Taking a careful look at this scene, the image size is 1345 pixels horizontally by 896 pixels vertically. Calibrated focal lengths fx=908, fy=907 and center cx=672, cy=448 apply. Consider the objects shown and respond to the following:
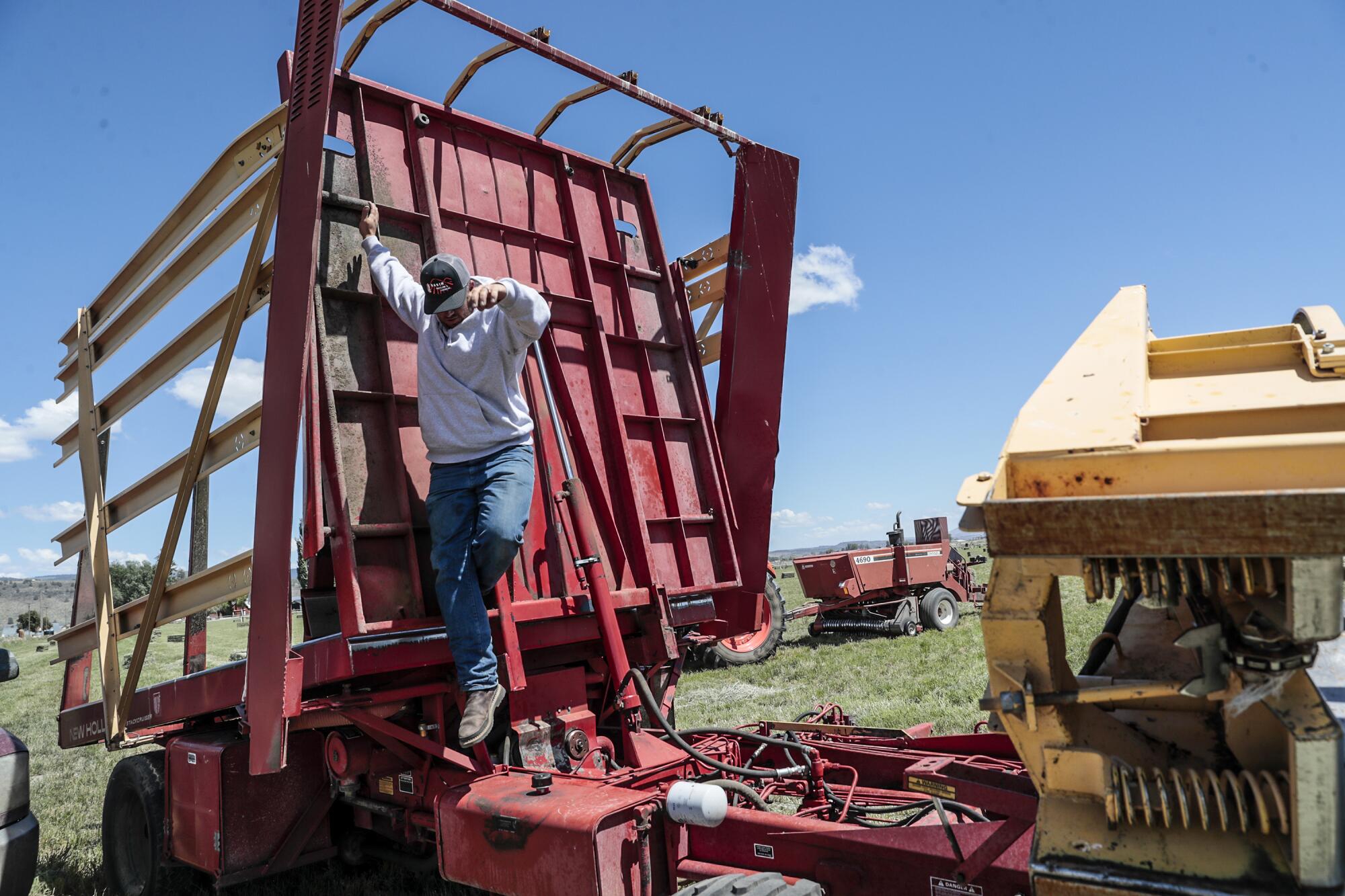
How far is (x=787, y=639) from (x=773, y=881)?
1277 cm

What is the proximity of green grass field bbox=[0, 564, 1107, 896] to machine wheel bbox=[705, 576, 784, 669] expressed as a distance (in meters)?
0.21

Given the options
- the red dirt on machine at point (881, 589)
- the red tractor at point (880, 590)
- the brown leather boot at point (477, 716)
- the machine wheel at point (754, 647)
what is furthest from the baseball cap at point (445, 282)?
the red dirt on machine at point (881, 589)

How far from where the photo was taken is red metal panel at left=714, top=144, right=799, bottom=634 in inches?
199

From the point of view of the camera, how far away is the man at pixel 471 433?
132 inches

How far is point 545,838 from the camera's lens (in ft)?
9.41

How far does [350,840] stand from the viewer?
4566 mm

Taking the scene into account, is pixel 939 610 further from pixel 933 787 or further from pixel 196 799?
pixel 196 799

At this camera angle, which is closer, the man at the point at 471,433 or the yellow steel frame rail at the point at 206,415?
the man at the point at 471,433

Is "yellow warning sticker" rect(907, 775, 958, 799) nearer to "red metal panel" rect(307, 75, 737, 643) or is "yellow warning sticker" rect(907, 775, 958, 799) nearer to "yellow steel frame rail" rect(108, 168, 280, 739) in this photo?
"red metal panel" rect(307, 75, 737, 643)

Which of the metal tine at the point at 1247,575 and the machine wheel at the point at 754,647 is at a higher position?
the metal tine at the point at 1247,575

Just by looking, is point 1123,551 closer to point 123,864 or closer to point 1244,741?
point 1244,741

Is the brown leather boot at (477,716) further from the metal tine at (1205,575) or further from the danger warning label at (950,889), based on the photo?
the metal tine at (1205,575)

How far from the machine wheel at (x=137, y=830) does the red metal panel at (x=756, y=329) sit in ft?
10.3

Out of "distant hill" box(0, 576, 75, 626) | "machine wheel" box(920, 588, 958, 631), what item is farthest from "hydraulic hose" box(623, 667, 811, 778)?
"distant hill" box(0, 576, 75, 626)
